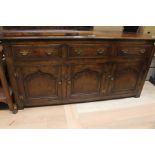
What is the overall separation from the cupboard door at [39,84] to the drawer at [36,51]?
12cm

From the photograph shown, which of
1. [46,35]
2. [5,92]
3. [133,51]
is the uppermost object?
[46,35]

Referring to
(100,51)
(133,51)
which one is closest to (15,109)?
(100,51)

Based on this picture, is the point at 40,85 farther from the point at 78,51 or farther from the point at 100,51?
the point at 100,51

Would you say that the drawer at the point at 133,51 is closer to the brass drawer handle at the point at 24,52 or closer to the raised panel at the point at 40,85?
the raised panel at the point at 40,85

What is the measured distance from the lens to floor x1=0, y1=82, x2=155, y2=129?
1539mm

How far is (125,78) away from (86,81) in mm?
500

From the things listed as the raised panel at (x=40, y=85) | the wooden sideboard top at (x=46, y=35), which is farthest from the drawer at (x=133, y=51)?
the raised panel at (x=40, y=85)

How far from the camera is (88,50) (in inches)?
58.9

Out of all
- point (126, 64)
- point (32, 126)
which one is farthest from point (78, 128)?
point (126, 64)

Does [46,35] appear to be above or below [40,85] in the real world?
above

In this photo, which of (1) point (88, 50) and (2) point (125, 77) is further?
(2) point (125, 77)

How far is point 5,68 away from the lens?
1.48 m

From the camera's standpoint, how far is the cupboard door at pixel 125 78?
1.70m

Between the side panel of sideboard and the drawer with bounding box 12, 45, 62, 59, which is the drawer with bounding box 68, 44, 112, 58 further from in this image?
the drawer with bounding box 12, 45, 62, 59
